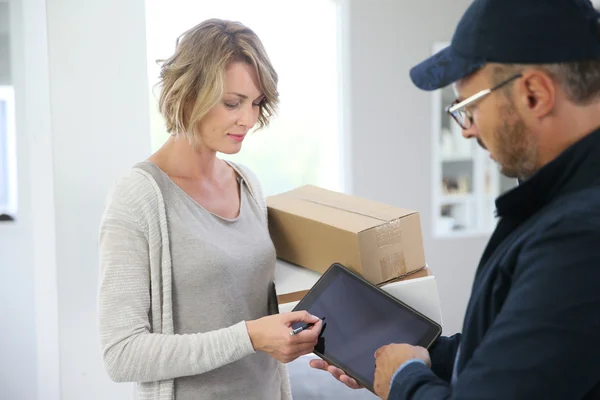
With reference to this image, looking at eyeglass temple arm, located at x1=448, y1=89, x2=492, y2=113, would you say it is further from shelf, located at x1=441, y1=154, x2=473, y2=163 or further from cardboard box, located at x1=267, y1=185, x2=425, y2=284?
shelf, located at x1=441, y1=154, x2=473, y2=163

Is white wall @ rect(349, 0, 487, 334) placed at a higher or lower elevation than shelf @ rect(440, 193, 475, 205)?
higher

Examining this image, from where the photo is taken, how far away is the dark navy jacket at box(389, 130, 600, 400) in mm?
637

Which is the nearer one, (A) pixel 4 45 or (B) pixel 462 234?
(A) pixel 4 45

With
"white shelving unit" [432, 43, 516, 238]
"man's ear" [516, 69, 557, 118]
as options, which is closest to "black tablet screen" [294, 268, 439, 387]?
"man's ear" [516, 69, 557, 118]

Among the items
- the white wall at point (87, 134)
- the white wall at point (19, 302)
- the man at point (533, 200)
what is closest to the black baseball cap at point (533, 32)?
the man at point (533, 200)

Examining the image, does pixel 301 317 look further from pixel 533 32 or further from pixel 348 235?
pixel 533 32

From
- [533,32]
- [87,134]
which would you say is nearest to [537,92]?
[533,32]

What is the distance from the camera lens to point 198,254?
3.94ft

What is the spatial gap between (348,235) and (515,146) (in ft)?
1.77

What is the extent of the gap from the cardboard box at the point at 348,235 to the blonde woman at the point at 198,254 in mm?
75

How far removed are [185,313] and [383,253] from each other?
441 mm

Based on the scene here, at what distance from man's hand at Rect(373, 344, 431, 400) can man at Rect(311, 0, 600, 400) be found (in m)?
0.06

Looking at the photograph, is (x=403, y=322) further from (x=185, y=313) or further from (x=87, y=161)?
(x=87, y=161)

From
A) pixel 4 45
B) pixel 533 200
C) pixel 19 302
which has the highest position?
pixel 4 45
